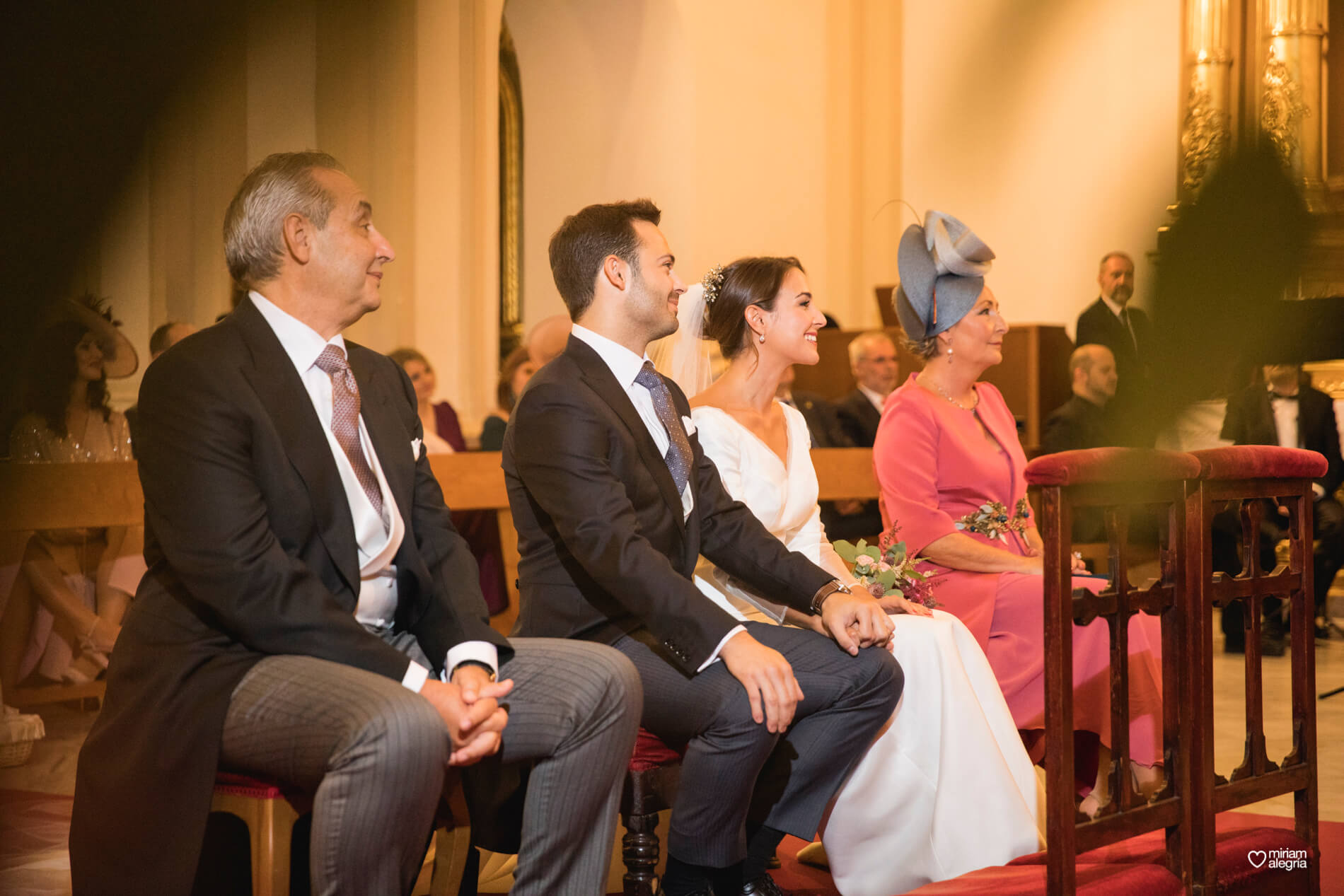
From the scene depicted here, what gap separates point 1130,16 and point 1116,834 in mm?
1950

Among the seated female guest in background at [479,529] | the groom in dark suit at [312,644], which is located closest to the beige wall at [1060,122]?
the groom in dark suit at [312,644]

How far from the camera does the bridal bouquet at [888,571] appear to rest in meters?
2.58

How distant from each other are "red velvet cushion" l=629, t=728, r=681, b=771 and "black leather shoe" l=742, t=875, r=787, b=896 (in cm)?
Result: 25

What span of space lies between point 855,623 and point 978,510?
0.86 metres

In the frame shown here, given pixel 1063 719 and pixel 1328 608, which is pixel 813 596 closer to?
pixel 1063 719

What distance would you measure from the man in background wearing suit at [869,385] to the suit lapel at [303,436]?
4283 millimetres

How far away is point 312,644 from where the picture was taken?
5.34ft

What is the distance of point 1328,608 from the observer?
554 cm

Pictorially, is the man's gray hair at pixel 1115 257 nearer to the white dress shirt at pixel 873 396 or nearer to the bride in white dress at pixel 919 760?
the bride in white dress at pixel 919 760

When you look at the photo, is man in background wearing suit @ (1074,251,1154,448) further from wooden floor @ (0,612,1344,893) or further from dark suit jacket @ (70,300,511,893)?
wooden floor @ (0,612,1344,893)

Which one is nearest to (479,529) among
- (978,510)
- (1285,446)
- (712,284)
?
(712,284)

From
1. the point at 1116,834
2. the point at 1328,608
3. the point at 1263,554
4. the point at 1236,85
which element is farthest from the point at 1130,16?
the point at 1328,608

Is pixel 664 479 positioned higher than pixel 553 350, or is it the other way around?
pixel 553 350

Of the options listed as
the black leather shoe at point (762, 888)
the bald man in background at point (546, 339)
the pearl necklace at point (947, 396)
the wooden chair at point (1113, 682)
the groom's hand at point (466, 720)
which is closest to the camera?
the groom's hand at point (466, 720)
